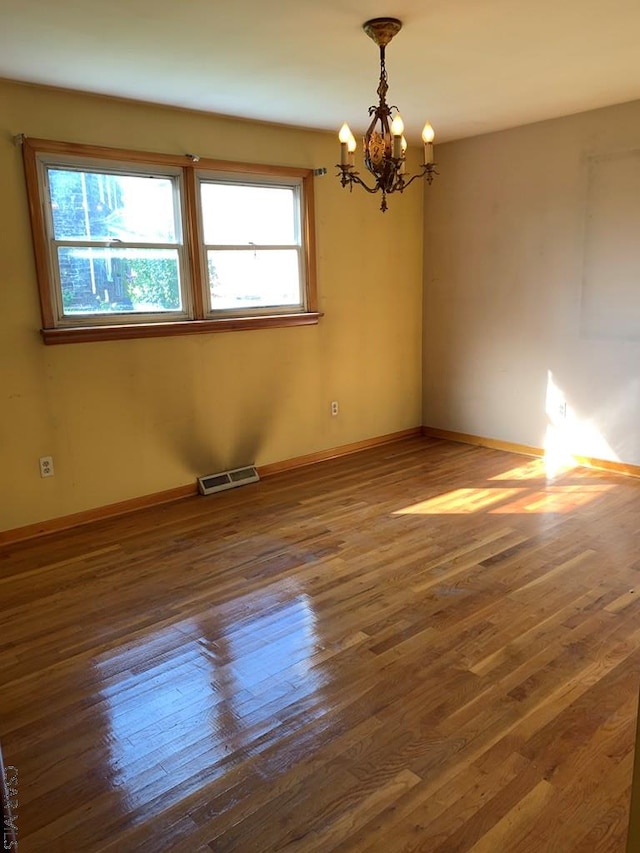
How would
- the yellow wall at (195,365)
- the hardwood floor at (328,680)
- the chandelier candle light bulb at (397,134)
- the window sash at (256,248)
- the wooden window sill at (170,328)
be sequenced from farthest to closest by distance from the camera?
the window sash at (256,248) < the wooden window sill at (170,328) < the yellow wall at (195,365) < the chandelier candle light bulb at (397,134) < the hardwood floor at (328,680)

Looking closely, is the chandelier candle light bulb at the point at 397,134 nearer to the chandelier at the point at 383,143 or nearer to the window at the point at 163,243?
the chandelier at the point at 383,143

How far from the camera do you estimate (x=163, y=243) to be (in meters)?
4.07

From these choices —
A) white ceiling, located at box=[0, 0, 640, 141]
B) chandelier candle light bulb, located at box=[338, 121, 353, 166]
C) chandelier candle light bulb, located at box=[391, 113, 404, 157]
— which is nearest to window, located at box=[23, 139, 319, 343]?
white ceiling, located at box=[0, 0, 640, 141]

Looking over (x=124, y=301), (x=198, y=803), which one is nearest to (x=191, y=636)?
(x=198, y=803)

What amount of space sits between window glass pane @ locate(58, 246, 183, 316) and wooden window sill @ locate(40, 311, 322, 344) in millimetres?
143

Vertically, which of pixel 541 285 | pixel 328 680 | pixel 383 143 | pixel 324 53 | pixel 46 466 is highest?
pixel 324 53

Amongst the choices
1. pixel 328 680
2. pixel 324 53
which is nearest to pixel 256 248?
pixel 324 53

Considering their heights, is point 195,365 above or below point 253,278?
below

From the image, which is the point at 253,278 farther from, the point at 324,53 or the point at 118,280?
the point at 324,53

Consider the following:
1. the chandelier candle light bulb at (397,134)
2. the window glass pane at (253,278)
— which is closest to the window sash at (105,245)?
the window glass pane at (253,278)

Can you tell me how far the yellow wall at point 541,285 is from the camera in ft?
14.2

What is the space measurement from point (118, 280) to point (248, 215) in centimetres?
111

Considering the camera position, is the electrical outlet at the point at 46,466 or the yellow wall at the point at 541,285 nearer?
the electrical outlet at the point at 46,466

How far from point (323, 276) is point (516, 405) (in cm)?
187
